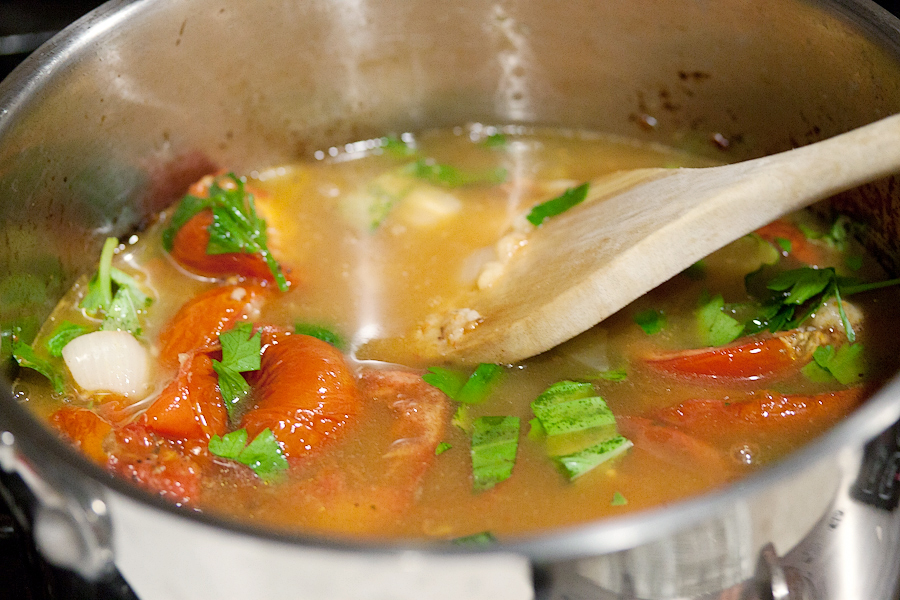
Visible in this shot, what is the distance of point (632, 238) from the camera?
1531mm

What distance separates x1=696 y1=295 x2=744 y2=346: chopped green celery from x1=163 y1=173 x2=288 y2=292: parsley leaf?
857mm

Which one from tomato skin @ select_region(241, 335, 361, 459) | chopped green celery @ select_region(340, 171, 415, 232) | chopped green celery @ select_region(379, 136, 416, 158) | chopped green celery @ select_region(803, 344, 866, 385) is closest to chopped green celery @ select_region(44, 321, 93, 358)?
tomato skin @ select_region(241, 335, 361, 459)

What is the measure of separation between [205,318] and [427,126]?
877mm

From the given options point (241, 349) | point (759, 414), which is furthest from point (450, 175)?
point (759, 414)

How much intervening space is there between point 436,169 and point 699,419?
39.2 inches

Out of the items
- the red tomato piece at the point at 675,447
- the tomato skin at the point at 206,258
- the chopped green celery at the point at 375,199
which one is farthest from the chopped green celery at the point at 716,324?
the tomato skin at the point at 206,258

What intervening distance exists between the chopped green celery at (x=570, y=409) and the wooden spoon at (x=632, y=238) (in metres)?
0.09

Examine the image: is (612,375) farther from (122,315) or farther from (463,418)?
(122,315)

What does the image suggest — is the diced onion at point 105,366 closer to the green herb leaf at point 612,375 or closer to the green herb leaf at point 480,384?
the green herb leaf at point 480,384

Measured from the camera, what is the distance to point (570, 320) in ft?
5.04

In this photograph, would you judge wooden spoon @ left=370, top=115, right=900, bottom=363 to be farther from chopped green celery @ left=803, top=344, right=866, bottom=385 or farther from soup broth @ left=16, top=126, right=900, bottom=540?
chopped green celery @ left=803, top=344, right=866, bottom=385

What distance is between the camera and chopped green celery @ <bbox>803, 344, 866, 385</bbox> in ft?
5.17

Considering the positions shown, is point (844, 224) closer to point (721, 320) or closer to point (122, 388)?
point (721, 320)

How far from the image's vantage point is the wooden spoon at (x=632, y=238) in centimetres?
139
